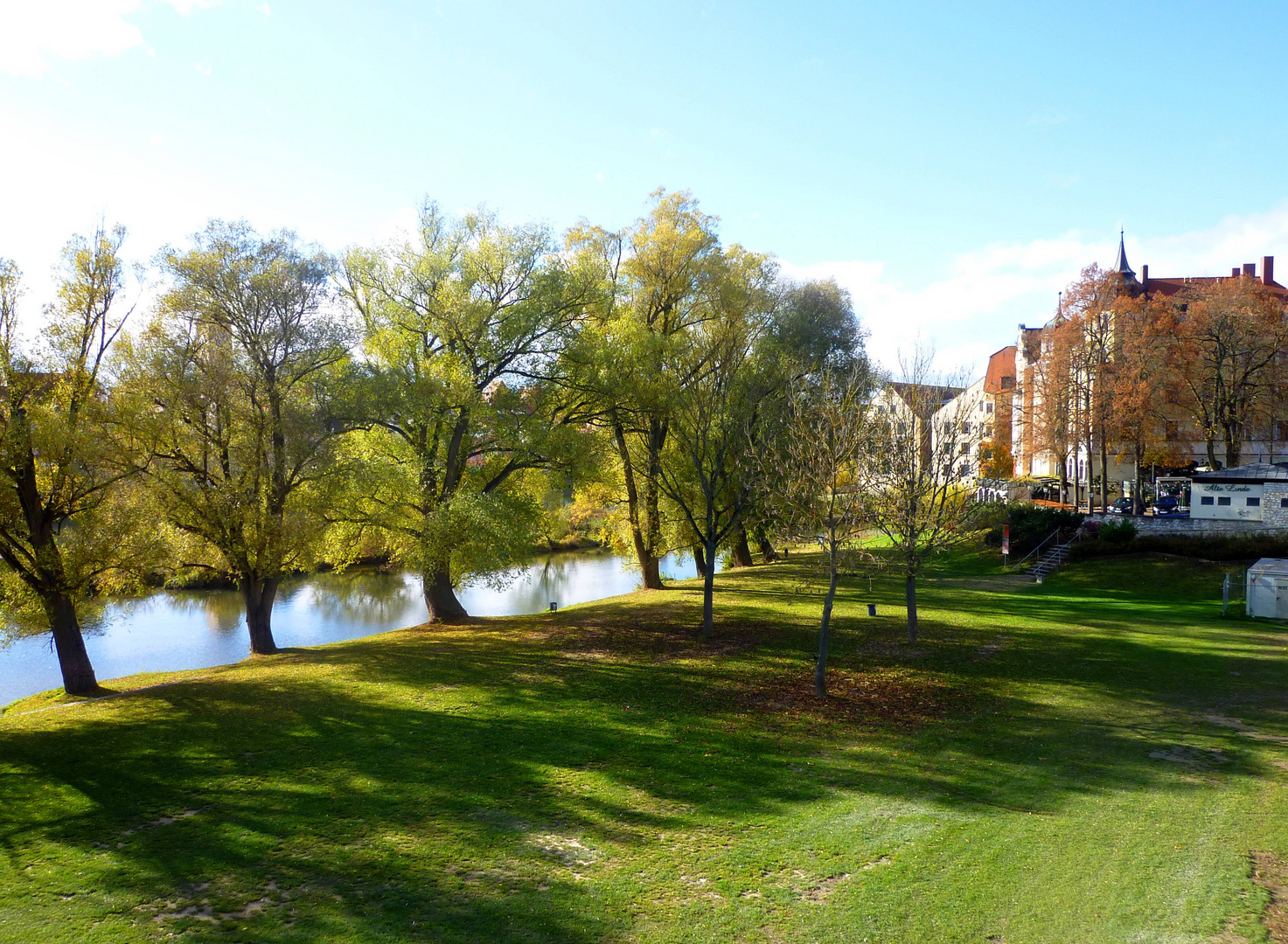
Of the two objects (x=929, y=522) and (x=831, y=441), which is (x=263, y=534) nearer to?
(x=831, y=441)

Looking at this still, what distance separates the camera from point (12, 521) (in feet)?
54.4

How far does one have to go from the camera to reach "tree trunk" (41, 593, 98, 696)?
1783 cm

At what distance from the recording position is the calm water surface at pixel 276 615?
29031 mm

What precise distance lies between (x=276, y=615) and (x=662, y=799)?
32194mm

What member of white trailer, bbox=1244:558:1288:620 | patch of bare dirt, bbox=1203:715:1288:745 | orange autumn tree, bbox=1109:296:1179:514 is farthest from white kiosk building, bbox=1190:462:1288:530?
patch of bare dirt, bbox=1203:715:1288:745

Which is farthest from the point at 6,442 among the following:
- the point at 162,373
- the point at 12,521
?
the point at 162,373

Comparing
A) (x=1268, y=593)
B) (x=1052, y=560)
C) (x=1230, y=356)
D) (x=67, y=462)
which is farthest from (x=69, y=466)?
(x=1230, y=356)

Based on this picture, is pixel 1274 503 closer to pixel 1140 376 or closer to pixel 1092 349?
pixel 1140 376

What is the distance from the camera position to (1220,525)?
36.5 m

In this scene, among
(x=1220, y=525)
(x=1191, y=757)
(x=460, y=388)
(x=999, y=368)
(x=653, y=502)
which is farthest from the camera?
(x=999, y=368)

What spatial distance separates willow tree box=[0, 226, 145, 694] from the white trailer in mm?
33150

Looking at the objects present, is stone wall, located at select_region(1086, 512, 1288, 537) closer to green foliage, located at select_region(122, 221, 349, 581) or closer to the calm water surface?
the calm water surface

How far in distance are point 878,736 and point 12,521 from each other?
1859 cm

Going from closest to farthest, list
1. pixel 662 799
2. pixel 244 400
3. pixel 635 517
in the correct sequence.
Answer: pixel 662 799
pixel 244 400
pixel 635 517
